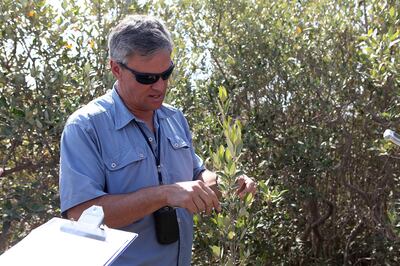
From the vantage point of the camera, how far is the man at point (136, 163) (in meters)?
2.37

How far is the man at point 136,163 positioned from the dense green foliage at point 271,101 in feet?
4.74

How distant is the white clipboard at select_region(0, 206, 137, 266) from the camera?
1384 mm

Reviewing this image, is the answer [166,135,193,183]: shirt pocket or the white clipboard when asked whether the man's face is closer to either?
[166,135,193,183]: shirt pocket

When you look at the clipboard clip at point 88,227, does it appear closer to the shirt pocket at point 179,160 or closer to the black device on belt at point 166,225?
the black device on belt at point 166,225

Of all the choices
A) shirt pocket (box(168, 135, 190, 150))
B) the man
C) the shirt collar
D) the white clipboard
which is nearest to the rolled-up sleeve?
the man

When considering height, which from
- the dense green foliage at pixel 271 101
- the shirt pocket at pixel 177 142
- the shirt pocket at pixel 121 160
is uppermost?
the shirt pocket at pixel 121 160

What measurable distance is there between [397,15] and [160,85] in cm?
239

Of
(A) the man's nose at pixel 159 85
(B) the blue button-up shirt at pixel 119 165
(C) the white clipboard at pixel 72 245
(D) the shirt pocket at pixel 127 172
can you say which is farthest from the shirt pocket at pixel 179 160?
(C) the white clipboard at pixel 72 245

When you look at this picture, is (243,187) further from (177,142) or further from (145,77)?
(145,77)

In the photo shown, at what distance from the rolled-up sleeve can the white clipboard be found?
801 mm

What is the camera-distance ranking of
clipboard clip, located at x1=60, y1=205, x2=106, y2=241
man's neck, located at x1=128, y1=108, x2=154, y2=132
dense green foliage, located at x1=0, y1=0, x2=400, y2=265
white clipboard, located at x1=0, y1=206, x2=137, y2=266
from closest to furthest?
1. white clipboard, located at x1=0, y1=206, x2=137, y2=266
2. clipboard clip, located at x1=60, y1=205, x2=106, y2=241
3. man's neck, located at x1=128, y1=108, x2=154, y2=132
4. dense green foliage, located at x1=0, y1=0, x2=400, y2=265

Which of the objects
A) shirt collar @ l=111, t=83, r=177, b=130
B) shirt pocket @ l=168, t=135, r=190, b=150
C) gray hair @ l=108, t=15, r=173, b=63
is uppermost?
gray hair @ l=108, t=15, r=173, b=63

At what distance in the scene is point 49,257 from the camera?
140 cm

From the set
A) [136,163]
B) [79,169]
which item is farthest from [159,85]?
[79,169]
